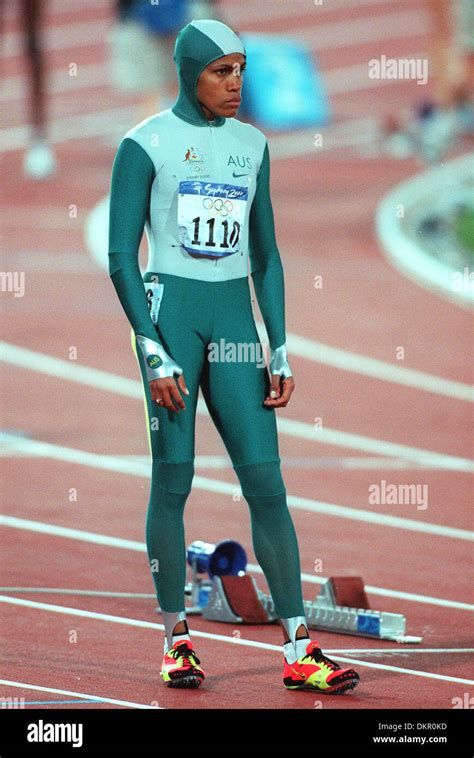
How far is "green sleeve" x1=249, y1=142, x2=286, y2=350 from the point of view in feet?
22.5

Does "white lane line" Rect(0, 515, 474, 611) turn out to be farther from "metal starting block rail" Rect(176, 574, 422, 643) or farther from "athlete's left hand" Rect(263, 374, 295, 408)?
"athlete's left hand" Rect(263, 374, 295, 408)

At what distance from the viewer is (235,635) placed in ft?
25.6

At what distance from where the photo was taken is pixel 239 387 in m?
6.70

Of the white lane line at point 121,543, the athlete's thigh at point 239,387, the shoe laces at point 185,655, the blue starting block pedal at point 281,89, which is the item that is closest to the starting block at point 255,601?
the white lane line at point 121,543

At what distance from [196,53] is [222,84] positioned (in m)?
0.15

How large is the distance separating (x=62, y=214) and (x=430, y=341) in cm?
529

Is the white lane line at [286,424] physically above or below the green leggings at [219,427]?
above

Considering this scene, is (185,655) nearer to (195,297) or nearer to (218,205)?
(195,297)

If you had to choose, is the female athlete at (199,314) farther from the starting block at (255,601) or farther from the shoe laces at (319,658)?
the starting block at (255,601)

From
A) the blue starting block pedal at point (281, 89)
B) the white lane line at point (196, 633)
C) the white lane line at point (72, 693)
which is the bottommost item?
the white lane line at point (72, 693)

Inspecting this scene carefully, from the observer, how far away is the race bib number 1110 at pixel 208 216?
6.67m

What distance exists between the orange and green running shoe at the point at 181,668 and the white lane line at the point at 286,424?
197 inches
